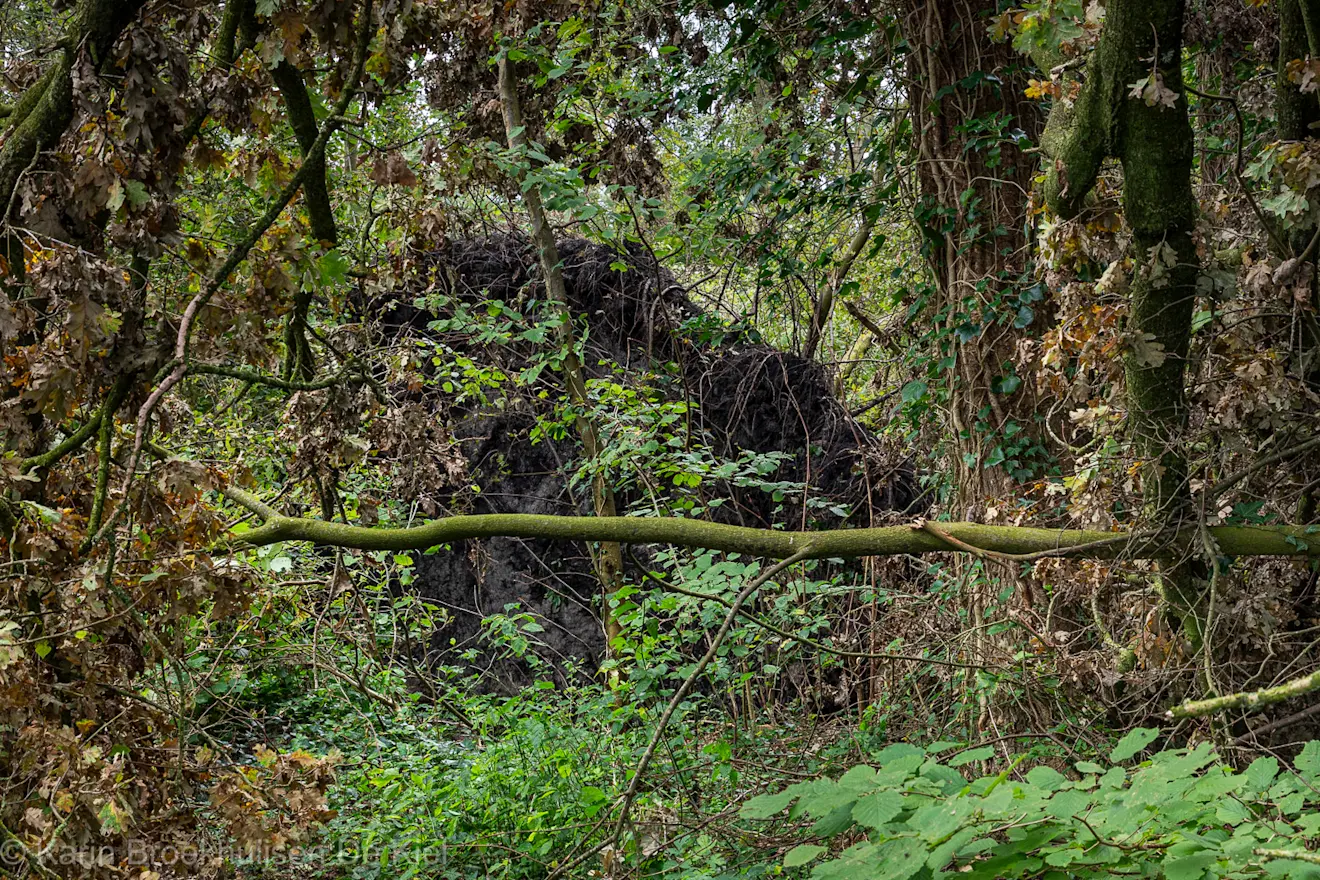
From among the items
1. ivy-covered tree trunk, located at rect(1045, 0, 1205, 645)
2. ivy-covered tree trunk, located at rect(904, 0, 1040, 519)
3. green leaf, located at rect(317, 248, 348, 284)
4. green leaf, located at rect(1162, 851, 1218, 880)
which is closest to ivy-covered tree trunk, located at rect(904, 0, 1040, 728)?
ivy-covered tree trunk, located at rect(904, 0, 1040, 519)

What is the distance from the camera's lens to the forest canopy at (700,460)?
108 inches

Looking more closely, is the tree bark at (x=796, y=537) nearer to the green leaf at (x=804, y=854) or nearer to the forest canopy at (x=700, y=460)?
the forest canopy at (x=700, y=460)

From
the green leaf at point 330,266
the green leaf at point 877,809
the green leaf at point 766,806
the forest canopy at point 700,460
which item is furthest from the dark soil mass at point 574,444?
the green leaf at point 877,809

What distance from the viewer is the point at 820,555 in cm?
335

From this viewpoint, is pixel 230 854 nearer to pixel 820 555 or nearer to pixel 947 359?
pixel 820 555

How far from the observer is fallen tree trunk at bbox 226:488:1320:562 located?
3.32m

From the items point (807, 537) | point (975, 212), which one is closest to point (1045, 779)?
point (807, 537)

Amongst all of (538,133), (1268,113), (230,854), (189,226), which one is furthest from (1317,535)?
(189,226)

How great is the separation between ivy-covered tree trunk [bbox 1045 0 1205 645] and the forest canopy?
2 cm

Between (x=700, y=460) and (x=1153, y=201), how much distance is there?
2781mm

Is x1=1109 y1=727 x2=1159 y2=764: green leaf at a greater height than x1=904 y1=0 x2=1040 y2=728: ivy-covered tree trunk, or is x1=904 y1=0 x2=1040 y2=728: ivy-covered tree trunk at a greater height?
x1=904 y1=0 x2=1040 y2=728: ivy-covered tree trunk

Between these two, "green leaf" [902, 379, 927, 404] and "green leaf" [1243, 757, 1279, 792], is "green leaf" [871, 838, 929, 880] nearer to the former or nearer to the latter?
"green leaf" [1243, 757, 1279, 792]

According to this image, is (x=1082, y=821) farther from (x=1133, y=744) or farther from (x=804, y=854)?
(x=804, y=854)

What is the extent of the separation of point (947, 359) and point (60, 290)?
4.08m
